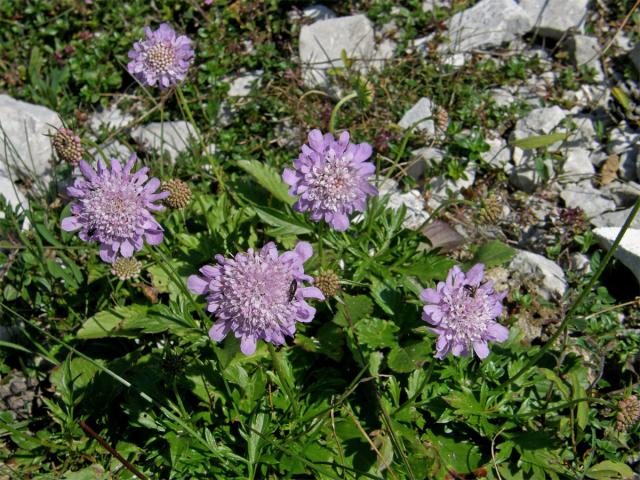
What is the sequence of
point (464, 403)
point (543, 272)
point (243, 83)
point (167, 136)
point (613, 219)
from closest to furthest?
point (464, 403)
point (543, 272)
point (613, 219)
point (167, 136)
point (243, 83)

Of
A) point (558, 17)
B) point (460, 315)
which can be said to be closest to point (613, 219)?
point (558, 17)

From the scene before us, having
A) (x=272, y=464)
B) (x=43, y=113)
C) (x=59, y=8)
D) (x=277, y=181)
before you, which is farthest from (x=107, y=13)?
(x=272, y=464)

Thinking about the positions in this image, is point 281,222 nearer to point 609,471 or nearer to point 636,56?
point 609,471

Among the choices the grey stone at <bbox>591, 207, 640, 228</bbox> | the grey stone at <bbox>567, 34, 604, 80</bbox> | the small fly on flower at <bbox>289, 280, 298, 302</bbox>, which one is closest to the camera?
the small fly on flower at <bbox>289, 280, 298, 302</bbox>

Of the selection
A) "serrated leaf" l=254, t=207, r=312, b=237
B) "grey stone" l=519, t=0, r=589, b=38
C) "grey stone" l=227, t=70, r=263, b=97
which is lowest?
"serrated leaf" l=254, t=207, r=312, b=237

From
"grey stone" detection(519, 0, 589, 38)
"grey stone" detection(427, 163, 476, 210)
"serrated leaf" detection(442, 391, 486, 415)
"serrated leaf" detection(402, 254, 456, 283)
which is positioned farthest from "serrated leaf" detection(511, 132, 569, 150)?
"serrated leaf" detection(442, 391, 486, 415)

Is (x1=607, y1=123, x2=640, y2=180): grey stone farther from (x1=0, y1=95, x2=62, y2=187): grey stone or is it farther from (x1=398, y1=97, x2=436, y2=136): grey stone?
(x1=0, y1=95, x2=62, y2=187): grey stone

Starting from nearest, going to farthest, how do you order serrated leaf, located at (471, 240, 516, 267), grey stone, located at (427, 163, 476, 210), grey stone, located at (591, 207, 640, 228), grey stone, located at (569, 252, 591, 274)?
serrated leaf, located at (471, 240, 516, 267) < grey stone, located at (569, 252, 591, 274) < grey stone, located at (591, 207, 640, 228) < grey stone, located at (427, 163, 476, 210)
